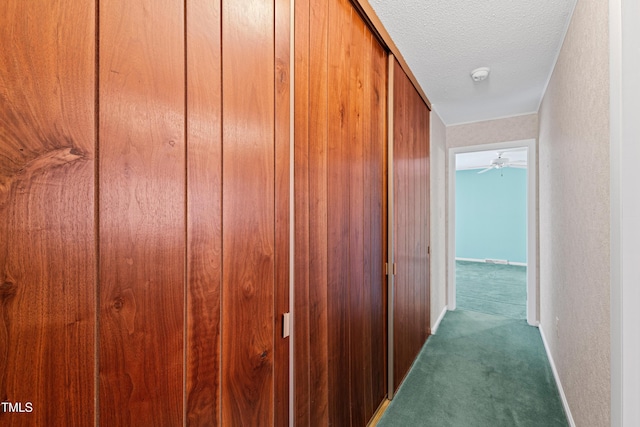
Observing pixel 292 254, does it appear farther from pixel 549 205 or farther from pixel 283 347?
pixel 549 205

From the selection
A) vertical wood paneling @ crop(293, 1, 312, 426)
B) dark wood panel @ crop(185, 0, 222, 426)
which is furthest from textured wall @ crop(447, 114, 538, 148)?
dark wood panel @ crop(185, 0, 222, 426)

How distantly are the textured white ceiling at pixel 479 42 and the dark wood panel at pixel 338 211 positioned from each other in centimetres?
44

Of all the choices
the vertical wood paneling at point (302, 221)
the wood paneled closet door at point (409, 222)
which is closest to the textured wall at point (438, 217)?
the wood paneled closet door at point (409, 222)

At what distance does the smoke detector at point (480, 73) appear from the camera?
234 cm

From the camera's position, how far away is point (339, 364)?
4.71 feet

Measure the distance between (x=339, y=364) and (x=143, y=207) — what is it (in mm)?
1211

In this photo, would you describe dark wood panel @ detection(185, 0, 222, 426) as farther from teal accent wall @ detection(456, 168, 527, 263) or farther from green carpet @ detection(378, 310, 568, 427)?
teal accent wall @ detection(456, 168, 527, 263)

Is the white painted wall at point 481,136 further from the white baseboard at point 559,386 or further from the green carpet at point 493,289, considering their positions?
the white baseboard at point 559,386

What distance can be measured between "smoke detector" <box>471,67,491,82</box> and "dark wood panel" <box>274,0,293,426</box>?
194 cm

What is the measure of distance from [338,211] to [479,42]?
1.64 m

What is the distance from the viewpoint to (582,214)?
58.8 inches

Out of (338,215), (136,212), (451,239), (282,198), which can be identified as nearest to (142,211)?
(136,212)

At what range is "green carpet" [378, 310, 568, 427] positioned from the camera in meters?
1.86

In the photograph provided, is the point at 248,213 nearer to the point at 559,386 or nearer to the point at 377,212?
the point at 377,212
